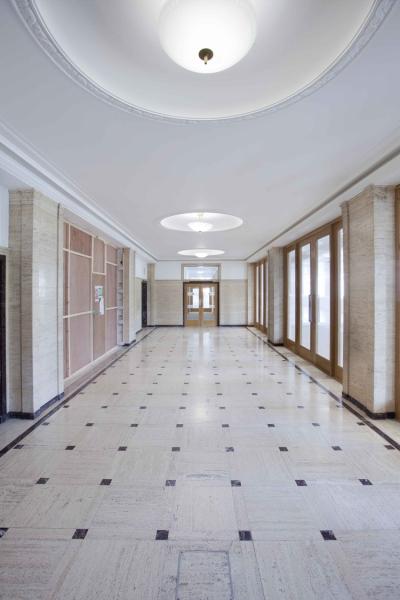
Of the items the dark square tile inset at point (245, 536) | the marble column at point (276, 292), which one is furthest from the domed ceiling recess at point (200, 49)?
the marble column at point (276, 292)

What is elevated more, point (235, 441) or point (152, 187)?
point (152, 187)

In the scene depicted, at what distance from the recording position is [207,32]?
2.00 metres

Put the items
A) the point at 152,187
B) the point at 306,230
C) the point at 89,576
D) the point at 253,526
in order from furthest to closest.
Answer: the point at 306,230 → the point at 152,187 → the point at 253,526 → the point at 89,576

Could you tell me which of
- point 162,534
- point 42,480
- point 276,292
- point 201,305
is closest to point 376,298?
point 162,534

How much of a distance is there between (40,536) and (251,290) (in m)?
14.6

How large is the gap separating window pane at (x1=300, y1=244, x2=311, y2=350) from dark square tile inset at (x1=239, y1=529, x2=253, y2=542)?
20.5 ft

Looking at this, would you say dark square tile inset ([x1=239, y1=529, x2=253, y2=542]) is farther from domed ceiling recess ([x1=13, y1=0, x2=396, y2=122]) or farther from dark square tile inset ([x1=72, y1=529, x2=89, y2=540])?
domed ceiling recess ([x1=13, y1=0, x2=396, y2=122])

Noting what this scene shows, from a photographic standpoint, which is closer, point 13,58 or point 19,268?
point 13,58

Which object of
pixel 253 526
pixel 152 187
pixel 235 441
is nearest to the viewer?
pixel 253 526

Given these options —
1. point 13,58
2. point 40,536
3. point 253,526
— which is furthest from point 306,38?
point 40,536

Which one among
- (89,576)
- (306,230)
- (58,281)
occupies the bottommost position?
(89,576)

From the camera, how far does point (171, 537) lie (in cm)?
230

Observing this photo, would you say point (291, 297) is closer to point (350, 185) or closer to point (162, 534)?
point (350, 185)

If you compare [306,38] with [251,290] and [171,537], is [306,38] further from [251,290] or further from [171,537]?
[251,290]
